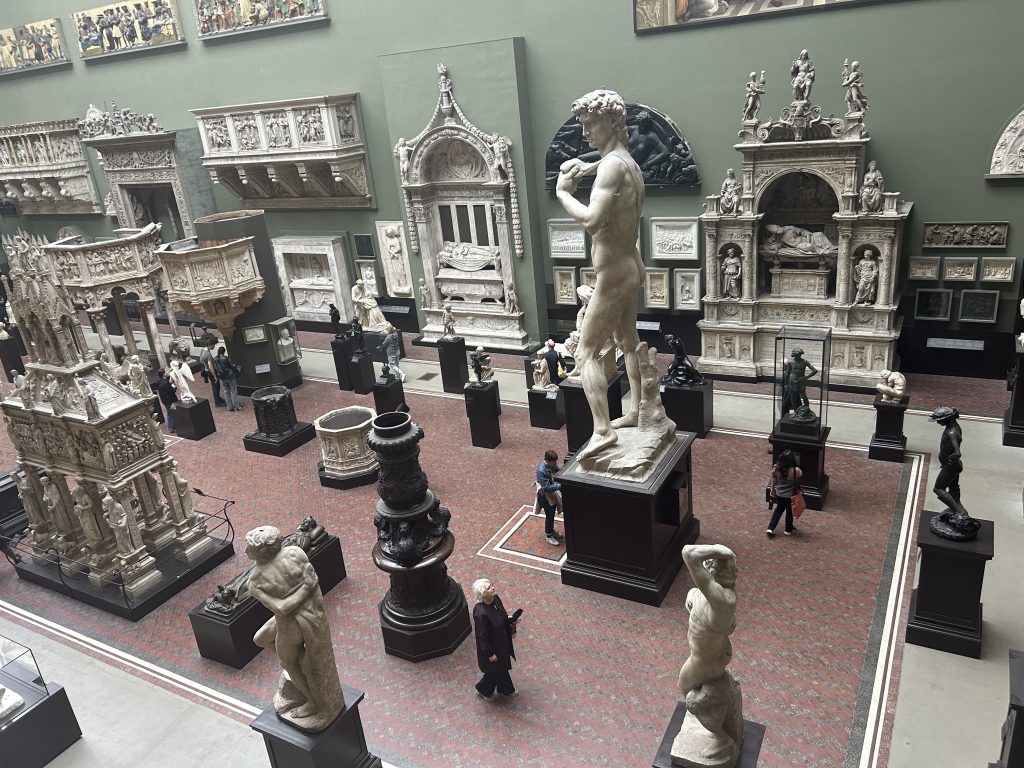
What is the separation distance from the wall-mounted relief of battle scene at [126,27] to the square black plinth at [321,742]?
57.0 ft

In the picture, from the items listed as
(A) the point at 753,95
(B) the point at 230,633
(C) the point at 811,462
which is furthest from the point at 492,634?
(A) the point at 753,95

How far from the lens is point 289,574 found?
5059 millimetres

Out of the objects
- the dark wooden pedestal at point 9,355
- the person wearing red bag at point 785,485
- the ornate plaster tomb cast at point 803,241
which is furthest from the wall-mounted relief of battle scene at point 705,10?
the dark wooden pedestal at point 9,355

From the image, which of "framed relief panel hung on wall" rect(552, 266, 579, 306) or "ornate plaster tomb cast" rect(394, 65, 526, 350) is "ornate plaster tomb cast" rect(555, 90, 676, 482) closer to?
"framed relief panel hung on wall" rect(552, 266, 579, 306)

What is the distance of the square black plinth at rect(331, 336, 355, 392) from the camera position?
1456 centimetres

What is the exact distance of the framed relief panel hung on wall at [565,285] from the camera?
15.3 metres

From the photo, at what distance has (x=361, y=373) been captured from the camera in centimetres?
1448

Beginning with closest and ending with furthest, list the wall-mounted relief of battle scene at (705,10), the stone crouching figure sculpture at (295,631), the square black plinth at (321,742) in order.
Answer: the stone crouching figure sculpture at (295,631)
the square black plinth at (321,742)
the wall-mounted relief of battle scene at (705,10)

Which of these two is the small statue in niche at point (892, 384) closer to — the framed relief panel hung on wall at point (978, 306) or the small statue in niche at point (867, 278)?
the small statue in niche at point (867, 278)

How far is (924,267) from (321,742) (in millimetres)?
11324

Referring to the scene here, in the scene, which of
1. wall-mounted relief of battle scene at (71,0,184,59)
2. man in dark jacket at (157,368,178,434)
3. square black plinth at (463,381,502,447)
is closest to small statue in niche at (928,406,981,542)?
square black plinth at (463,381,502,447)

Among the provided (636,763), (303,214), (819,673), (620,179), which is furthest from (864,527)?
(303,214)

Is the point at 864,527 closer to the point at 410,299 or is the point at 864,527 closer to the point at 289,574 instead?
the point at 289,574

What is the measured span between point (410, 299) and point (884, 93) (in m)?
10.2
